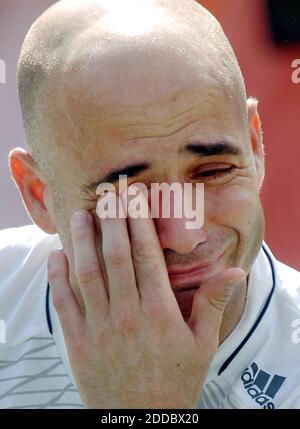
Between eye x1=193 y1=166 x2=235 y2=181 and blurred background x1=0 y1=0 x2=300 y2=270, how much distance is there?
1.26m

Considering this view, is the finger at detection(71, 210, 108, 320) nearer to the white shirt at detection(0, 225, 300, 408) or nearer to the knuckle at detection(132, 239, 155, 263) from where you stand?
the knuckle at detection(132, 239, 155, 263)

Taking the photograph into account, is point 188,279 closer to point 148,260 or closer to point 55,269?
point 148,260

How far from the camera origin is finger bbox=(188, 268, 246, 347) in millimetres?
1271

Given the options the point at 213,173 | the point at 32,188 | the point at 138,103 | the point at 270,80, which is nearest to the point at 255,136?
the point at 213,173

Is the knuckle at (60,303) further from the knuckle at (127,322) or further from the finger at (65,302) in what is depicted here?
the knuckle at (127,322)

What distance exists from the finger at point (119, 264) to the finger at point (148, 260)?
0.01m

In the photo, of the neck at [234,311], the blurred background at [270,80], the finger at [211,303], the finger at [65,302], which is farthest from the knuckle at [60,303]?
the blurred background at [270,80]

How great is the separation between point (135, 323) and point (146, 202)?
196 mm

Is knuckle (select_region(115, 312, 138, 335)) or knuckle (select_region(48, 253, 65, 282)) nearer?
knuckle (select_region(115, 312, 138, 335))

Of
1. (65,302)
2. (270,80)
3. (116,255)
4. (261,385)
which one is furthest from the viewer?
(270,80)

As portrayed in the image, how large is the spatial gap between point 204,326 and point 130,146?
0.32 m

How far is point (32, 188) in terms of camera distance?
5.21ft

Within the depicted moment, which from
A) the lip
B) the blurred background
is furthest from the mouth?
the blurred background

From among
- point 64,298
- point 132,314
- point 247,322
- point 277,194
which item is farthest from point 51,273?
point 277,194
